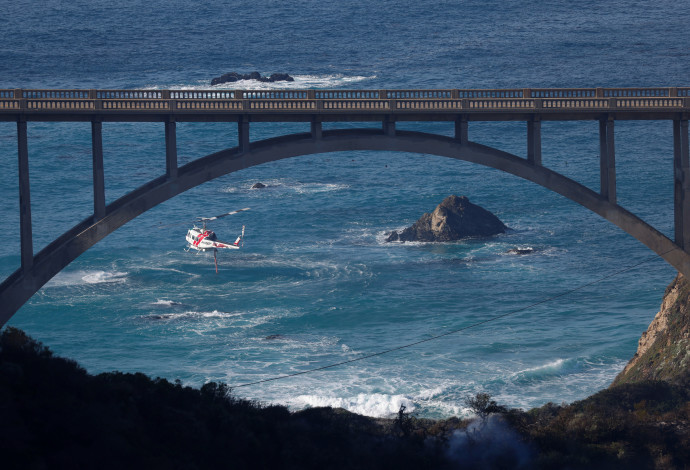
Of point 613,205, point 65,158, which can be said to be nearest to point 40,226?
point 65,158

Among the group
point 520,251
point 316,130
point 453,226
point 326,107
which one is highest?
point 326,107

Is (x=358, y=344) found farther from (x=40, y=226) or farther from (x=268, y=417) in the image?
(x=40, y=226)

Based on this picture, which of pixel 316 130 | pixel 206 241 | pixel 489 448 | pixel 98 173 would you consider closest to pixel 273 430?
pixel 489 448

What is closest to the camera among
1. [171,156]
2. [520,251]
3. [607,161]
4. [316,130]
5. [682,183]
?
[171,156]

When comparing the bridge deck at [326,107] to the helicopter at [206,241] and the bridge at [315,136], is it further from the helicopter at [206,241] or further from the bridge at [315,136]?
the helicopter at [206,241]

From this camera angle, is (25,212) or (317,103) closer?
(25,212)

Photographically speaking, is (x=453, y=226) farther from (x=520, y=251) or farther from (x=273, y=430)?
(x=273, y=430)
